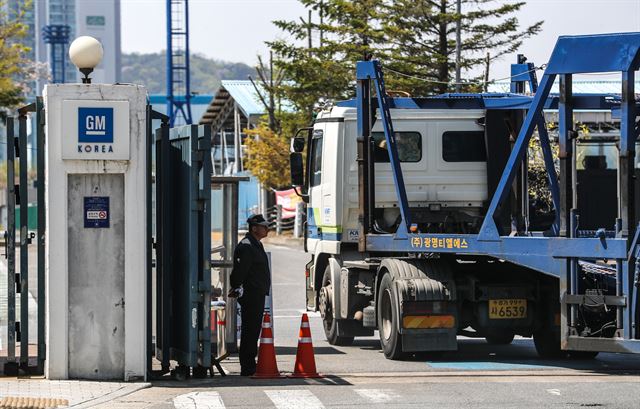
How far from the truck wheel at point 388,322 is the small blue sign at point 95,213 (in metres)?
3.78

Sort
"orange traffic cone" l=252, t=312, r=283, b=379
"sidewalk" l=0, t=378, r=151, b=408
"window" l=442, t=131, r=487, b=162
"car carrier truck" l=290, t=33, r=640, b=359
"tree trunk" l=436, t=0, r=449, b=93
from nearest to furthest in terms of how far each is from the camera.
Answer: "sidewalk" l=0, t=378, r=151, b=408 → "car carrier truck" l=290, t=33, r=640, b=359 → "orange traffic cone" l=252, t=312, r=283, b=379 → "window" l=442, t=131, r=487, b=162 → "tree trunk" l=436, t=0, r=449, b=93

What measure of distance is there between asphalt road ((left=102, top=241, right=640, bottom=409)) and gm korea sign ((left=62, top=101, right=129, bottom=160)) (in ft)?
7.58

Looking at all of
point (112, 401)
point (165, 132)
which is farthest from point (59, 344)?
point (165, 132)

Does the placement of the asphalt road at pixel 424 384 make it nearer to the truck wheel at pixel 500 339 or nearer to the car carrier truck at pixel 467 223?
the truck wheel at pixel 500 339

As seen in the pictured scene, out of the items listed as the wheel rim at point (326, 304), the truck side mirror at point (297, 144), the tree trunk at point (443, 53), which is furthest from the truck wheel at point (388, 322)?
the tree trunk at point (443, 53)

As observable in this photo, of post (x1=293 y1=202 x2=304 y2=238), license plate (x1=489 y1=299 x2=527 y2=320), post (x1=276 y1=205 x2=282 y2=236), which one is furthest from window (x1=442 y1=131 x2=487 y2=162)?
post (x1=276 y1=205 x2=282 y2=236)

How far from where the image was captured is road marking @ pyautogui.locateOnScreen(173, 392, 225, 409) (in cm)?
1116

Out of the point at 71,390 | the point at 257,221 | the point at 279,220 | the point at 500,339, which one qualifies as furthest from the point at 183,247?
the point at 279,220

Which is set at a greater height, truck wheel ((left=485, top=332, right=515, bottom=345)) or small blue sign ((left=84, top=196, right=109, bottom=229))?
small blue sign ((left=84, top=196, right=109, bottom=229))

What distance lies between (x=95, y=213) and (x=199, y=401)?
227 cm

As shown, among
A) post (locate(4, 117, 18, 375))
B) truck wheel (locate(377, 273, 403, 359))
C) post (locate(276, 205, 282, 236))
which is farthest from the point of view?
post (locate(276, 205, 282, 236))

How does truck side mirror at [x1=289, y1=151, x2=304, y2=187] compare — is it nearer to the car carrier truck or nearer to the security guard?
the car carrier truck

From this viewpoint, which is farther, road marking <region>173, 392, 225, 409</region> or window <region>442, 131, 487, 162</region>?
window <region>442, 131, 487, 162</region>

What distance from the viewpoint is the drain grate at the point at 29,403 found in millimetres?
10867
